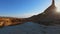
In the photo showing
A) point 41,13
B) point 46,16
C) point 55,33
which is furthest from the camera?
point 41,13

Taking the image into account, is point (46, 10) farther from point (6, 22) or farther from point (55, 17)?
point (6, 22)

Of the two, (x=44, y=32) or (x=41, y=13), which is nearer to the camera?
(x=44, y=32)

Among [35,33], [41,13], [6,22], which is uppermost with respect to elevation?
[41,13]

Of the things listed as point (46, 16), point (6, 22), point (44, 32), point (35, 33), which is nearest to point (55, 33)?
point (44, 32)

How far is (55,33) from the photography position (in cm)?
299

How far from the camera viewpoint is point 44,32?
309 cm

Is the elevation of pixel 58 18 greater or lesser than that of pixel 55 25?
greater

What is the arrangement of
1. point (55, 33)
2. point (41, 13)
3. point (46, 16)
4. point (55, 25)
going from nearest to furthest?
1. point (55, 33)
2. point (55, 25)
3. point (46, 16)
4. point (41, 13)

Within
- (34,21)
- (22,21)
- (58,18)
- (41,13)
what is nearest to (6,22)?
(22,21)

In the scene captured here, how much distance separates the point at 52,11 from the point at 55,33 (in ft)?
4.77

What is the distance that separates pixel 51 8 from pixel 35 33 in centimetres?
183

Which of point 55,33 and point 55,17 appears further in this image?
point 55,17

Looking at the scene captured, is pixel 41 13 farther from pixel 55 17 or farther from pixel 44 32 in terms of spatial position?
pixel 44 32

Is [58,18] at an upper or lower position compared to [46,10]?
lower
